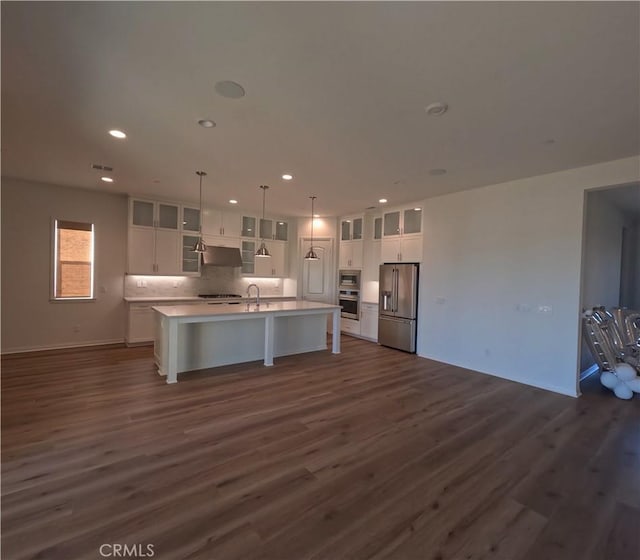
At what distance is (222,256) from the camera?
6750 millimetres

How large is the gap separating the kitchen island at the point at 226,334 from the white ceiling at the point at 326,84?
6.83 feet

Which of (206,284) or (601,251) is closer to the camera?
(601,251)

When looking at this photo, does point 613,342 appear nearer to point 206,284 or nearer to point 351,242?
point 351,242

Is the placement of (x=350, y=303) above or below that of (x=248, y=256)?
below

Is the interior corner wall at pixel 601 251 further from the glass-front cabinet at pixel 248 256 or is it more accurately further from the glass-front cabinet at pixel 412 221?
the glass-front cabinet at pixel 248 256

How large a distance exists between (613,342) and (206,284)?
7.15 meters

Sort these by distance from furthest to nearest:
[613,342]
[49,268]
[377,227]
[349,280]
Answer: [349,280] < [377,227] < [49,268] < [613,342]

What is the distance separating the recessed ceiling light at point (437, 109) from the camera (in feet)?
8.37

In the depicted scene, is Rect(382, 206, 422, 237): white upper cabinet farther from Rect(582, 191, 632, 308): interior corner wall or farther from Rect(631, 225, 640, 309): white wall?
Rect(631, 225, 640, 309): white wall

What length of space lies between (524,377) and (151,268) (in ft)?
21.9

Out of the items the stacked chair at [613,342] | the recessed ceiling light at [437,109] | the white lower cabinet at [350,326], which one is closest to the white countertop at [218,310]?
the white lower cabinet at [350,326]

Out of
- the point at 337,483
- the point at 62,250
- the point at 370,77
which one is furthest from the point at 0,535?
the point at 62,250

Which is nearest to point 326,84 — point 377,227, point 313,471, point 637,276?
point 313,471

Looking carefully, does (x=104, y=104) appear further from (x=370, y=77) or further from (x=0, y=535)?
(x=0, y=535)
